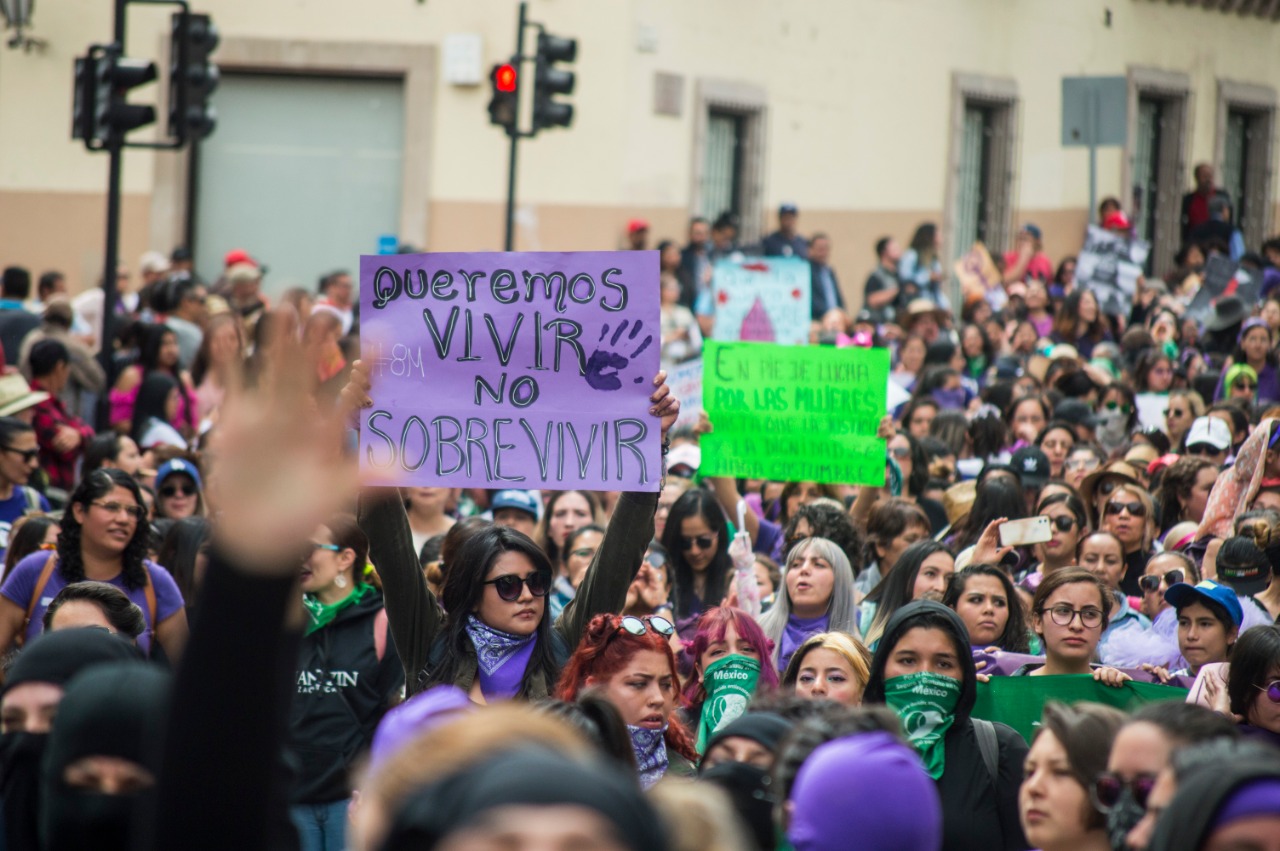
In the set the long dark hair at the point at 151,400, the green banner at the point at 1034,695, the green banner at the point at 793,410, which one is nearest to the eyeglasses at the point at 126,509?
the green banner at the point at 1034,695

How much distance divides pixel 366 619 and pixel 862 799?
3.80 m

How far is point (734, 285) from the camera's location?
1470cm

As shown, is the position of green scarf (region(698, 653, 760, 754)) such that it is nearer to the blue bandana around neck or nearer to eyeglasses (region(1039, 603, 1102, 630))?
the blue bandana around neck

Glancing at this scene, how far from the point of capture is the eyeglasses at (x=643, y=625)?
5156 millimetres

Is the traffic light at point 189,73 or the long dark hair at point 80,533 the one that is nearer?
the long dark hair at point 80,533

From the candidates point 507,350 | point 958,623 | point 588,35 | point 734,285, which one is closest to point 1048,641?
point 958,623

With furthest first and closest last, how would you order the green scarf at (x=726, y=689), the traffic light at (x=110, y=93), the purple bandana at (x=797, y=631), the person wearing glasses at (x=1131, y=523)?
the traffic light at (x=110, y=93)
the person wearing glasses at (x=1131, y=523)
the purple bandana at (x=797, y=631)
the green scarf at (x=726, y=689)

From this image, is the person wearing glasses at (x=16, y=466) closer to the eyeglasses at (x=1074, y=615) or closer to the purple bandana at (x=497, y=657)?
the purple bandana at (x=497, y=657)

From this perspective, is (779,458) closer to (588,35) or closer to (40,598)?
(40,598)

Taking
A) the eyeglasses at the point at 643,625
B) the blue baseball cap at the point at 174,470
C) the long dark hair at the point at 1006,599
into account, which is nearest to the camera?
the eyeglasses at the point at 643,625

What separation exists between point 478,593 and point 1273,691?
2.29 meters

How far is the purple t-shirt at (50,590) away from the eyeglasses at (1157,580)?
3789 mm

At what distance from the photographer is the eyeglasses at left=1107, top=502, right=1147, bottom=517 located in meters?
8.59

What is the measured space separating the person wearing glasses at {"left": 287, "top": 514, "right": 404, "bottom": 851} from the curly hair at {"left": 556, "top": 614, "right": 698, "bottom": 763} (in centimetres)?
127
